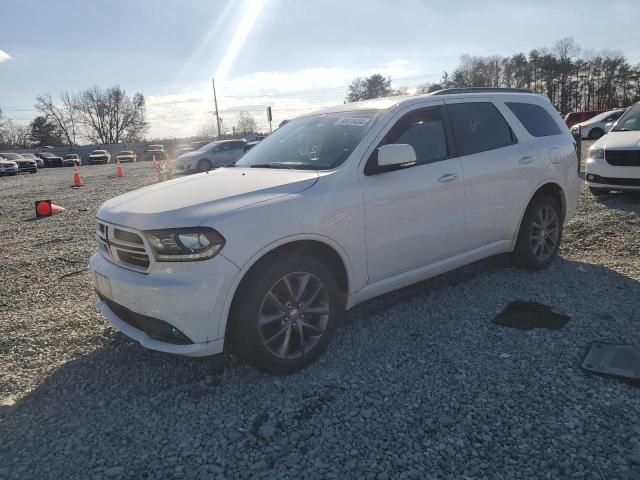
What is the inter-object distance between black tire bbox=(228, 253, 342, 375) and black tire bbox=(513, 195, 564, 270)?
243cm

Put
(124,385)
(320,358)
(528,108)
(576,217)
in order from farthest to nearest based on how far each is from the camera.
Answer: (576,217)
(528,108)
(320,358)
(124,385)

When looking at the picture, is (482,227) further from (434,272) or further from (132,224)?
(132,224)

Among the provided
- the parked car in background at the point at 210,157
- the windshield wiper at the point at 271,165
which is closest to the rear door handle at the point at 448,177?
the windshield wiper at the point at 271,165

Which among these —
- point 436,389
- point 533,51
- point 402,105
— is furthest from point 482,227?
point 533,51

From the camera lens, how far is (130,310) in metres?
2.98

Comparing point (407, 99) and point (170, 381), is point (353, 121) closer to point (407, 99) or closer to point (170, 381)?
point (407, 99)

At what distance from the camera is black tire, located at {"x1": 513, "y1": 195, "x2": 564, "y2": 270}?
15.6 feet

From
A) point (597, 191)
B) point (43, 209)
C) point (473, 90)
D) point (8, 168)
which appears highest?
point (473, 90)

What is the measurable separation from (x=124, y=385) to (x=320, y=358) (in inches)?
53.5

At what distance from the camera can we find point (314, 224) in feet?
10.1

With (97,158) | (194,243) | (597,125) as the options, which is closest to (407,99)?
(194,243)

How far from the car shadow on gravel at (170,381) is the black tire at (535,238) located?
48 centimetres

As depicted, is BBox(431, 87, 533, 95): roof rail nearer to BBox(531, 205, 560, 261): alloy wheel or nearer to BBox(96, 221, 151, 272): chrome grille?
BBox(531, 205, 560, 261): alloy wheel

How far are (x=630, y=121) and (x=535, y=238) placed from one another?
5.78 m
